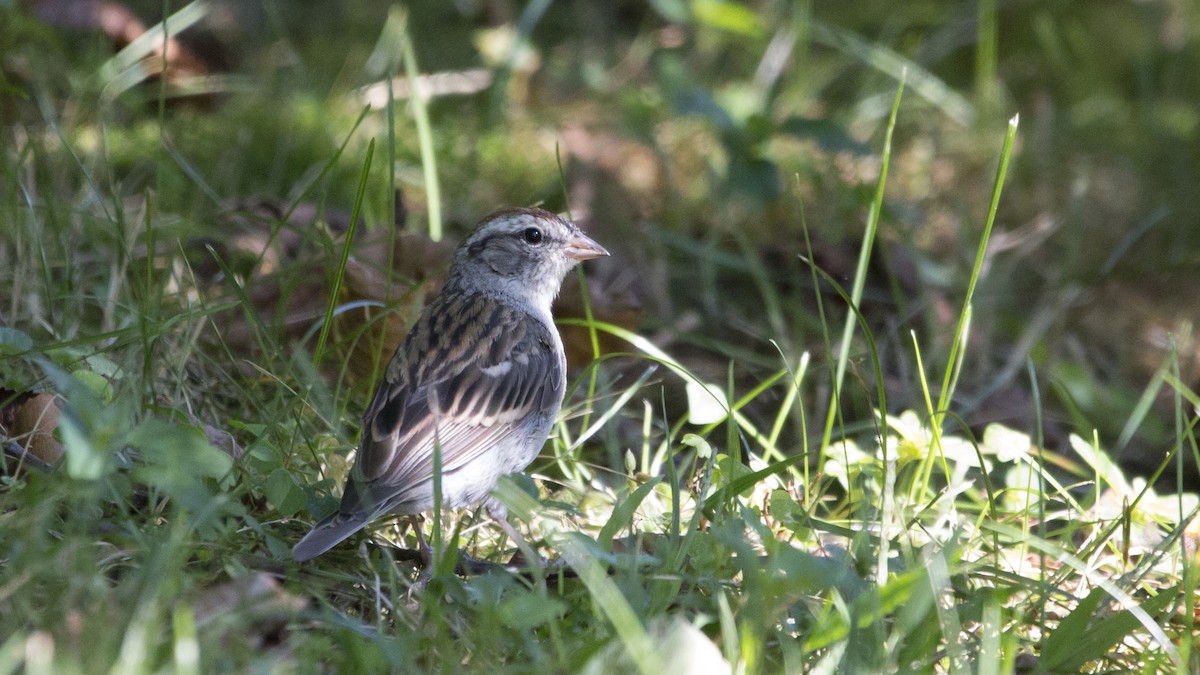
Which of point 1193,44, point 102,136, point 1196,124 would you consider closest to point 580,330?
point 102,136

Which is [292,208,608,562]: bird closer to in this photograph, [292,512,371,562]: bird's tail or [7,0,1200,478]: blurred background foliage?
[292,512,371,562]: bird's tail

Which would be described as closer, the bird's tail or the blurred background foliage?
the bird's tail

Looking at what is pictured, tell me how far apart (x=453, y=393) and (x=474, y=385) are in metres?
0.06

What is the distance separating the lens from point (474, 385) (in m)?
3.30

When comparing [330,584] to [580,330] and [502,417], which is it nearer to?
[502,417]

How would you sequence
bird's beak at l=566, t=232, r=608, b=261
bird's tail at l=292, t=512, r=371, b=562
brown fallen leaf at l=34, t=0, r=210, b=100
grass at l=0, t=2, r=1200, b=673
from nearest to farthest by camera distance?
grass at l=0, t=2, r=1200, b=673 < bird's tail at l=292, t=512, r=371, b=562 < bird's beak at l=566, t=232, r=608, b=261 < brown fallen leaf at l=34, t=0, r=210, b=100

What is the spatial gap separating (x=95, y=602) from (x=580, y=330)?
2.21 meters

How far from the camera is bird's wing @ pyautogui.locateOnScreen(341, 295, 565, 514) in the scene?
2941 mm

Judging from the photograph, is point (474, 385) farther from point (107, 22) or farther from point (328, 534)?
point (107, 22)

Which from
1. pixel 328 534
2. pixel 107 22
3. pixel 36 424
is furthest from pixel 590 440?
pixel 107 22

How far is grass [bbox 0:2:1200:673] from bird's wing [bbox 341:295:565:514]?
0.14m

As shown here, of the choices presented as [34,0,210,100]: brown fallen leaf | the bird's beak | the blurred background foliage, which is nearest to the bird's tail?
Result: the bird's beak

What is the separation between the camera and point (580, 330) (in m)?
4.20

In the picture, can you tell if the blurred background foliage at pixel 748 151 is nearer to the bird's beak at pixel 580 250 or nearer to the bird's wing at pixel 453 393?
the bird's beak at pixel 580 250
